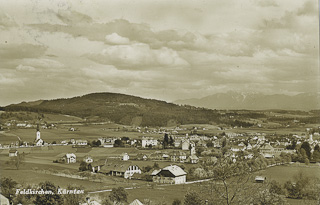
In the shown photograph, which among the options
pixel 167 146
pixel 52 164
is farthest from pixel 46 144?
pixel 167 146

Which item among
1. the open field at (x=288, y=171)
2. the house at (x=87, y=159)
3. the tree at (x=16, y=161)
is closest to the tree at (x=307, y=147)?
the open field at (x=288, y=171)

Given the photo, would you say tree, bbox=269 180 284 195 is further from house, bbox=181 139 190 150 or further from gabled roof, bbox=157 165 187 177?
house, bbox=181 139 190 150

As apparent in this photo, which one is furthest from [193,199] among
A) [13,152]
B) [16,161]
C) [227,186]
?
[13,152]

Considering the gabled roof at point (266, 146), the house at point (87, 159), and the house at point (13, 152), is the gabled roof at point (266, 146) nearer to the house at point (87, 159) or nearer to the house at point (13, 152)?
the house at point (87, 159)

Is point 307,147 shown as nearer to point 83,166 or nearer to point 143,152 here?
point 143,152

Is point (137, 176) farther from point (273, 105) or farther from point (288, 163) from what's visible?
point (288, 163)

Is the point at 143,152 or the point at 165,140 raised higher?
the point at 165,140
